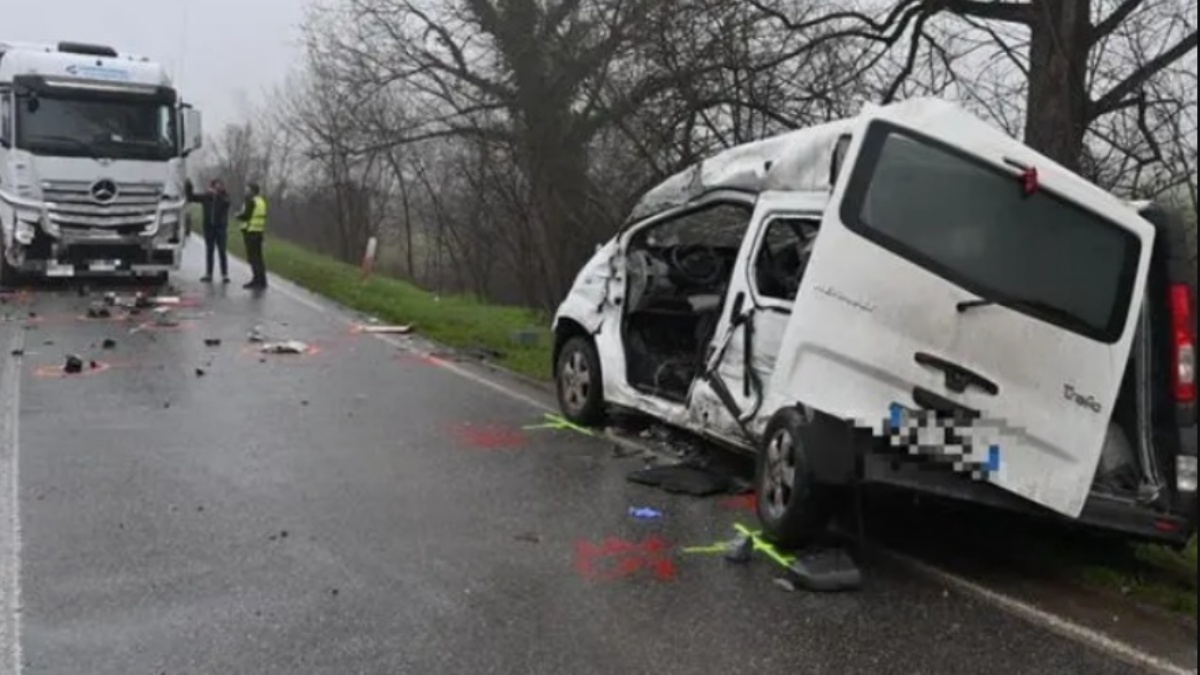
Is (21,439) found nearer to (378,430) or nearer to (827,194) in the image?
(378,430)

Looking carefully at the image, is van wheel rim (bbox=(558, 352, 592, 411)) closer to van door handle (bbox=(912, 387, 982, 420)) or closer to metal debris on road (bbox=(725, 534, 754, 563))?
metal debris on road (bbox=(725, 534, 754, 563))

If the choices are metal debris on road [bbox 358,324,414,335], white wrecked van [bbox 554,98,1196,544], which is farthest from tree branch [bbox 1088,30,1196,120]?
metal debris on road [bbox 358,324,414,335]

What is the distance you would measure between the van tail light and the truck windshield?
1598 cm

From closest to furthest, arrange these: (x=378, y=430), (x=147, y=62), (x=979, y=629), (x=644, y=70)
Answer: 1. (x=979, y=629)
2. (x=378, y=430)
3. (x=644, y=70)
4. (x=147, y=62)

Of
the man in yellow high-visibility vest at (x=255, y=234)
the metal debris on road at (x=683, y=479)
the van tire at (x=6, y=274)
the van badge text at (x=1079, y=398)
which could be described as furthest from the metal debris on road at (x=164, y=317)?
the van badge text at (x=1079, y=398)

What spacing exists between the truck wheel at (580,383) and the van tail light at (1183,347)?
3967mm

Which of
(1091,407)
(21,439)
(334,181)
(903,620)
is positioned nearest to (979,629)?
(903,620)

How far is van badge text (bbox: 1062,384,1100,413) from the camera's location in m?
4.92

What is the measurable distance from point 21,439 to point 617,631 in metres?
4.98

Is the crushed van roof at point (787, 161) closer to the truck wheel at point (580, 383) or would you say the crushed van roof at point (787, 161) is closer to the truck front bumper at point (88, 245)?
the truck wheel at point (580, 383)

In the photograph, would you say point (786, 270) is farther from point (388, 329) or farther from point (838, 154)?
point (388, 329)

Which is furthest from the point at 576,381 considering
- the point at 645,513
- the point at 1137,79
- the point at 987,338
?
the point at 1137,79

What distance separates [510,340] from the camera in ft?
44.2

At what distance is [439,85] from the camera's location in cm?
2591
